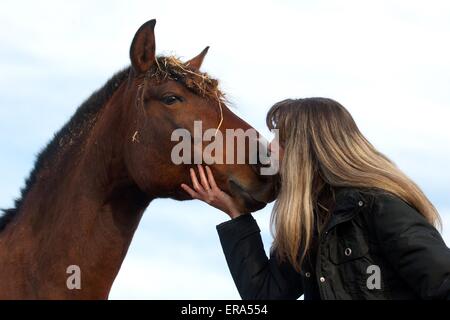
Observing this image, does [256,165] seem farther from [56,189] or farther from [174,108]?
[56,189]

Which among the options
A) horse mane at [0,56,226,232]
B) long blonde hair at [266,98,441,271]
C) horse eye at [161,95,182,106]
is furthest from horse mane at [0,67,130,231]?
long blonde hair at [266,98,441,271]

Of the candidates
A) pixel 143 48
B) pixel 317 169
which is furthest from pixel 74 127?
pixel 317 169

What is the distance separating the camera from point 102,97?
592 cm

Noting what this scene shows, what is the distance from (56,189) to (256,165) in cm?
159

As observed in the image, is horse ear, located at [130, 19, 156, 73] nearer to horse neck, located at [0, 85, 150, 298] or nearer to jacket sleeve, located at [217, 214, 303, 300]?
horse neck, located at [0, 85, 150, 298]

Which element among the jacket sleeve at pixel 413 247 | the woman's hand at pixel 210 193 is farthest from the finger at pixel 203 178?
the jacket sleeve at pixel 413 247

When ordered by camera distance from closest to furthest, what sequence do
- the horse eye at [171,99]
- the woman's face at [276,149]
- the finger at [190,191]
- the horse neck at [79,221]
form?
the woman's face at [276,149] → the horse neck at [79,221] → the finger at [190,191] → the horse eye at [171,99]

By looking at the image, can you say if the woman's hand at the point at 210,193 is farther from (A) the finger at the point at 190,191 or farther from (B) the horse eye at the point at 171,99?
(B) the horse eye at the point at 171,99

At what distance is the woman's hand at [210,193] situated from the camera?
16.5ft

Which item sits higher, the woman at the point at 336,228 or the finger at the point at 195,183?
the finger at the point at 195,183

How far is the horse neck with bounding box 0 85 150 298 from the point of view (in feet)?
17.0

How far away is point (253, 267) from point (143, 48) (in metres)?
2.18
